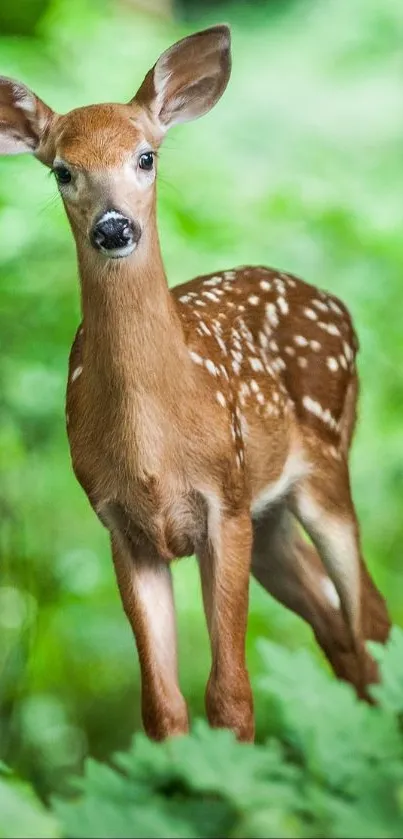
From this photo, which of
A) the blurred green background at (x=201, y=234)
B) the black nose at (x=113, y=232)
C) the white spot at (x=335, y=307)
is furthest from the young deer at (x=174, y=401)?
the blurred green background at (x=201, y=234)

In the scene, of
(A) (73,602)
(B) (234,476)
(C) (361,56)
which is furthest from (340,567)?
(C) (361,56)

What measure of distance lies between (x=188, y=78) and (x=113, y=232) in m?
0.41

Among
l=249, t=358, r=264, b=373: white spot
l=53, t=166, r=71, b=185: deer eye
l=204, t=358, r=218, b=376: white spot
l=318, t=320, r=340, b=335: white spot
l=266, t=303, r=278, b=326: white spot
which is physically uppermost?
l=53, t=166, r=71, b=185: deer eye

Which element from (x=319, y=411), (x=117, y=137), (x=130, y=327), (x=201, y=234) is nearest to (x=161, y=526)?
(x=130, y=327)

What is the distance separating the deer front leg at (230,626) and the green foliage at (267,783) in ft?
1.82

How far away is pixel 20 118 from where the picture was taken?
194 centimetres

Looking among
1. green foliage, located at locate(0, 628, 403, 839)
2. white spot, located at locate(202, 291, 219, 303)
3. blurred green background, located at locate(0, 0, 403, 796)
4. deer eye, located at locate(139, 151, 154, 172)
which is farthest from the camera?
blurred green background, located at locate(0, 0, 403, 796)

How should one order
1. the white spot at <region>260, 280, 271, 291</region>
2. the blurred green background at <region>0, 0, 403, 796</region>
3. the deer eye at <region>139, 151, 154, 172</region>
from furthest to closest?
the blurred green background at <region>0, 0, 403, 796</region>, the white spot at <region>260, 280, 271, 291</region>, the deer eye at <region>139, 151, 154, 172</region>

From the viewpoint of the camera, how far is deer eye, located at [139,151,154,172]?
1806mm

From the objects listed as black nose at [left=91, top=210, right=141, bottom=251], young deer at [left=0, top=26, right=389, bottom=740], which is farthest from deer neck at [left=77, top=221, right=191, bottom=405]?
black nose at [left=91, top=210, right=141, bottom=251]

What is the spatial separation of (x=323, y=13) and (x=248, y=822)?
78.3 inches

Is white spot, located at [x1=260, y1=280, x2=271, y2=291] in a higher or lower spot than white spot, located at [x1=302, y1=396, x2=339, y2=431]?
higher

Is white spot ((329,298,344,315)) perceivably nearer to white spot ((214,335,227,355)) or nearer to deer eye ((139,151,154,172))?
white spot ((214,335,227,355))

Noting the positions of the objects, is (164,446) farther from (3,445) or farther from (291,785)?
(3,445)
